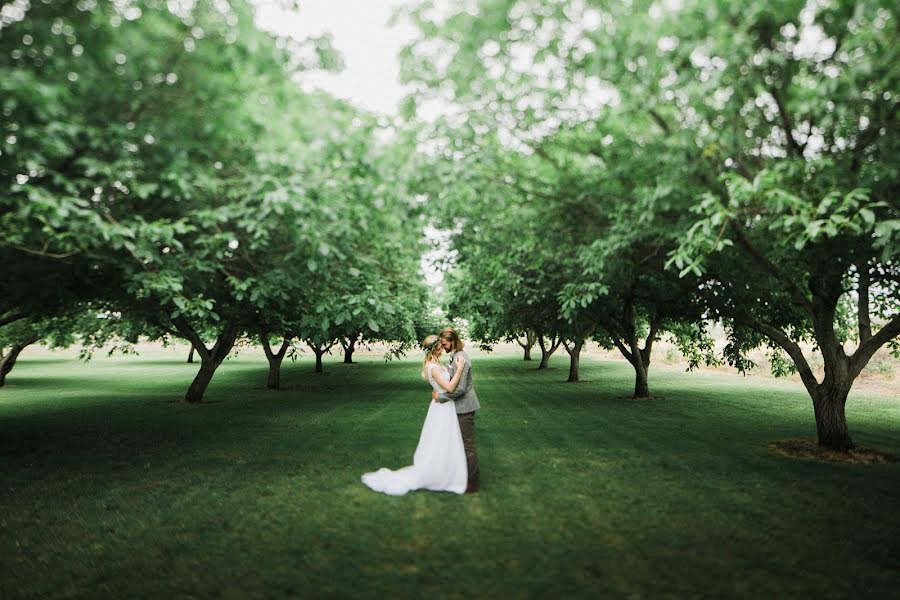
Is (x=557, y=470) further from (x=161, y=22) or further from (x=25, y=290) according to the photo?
(x=25, y=290)

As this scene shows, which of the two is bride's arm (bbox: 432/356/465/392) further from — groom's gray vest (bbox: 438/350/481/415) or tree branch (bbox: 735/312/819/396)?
tree branch (bbox: 735/312/819/396)

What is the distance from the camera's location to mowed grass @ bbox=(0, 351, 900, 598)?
5.53 metres

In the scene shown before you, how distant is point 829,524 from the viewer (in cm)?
735

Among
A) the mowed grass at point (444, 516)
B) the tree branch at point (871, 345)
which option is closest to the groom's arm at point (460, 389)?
the mowed grass at point (444, 516)

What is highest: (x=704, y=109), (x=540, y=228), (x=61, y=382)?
(x=704, y=109)

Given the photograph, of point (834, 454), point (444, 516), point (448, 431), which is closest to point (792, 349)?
point (834, 454)

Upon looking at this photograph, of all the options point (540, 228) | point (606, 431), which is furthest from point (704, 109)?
point (606, 431)

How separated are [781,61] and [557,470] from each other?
7.60 meters

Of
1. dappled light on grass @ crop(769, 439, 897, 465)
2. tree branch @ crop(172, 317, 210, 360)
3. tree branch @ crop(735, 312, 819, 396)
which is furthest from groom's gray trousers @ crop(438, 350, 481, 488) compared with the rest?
tree branch @ crop(172, 317, 210, 360)

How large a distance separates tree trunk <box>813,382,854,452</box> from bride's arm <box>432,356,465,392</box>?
913 centimetres

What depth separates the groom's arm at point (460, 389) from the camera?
843 centimetres

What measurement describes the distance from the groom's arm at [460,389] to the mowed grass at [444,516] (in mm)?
1524

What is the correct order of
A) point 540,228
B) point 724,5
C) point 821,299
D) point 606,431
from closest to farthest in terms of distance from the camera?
1. point 724,5
2. point 540,228
3. point 821,299
4. point 606,431

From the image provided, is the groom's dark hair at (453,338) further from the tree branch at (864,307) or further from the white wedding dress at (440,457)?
the tree branch at (864,307)
